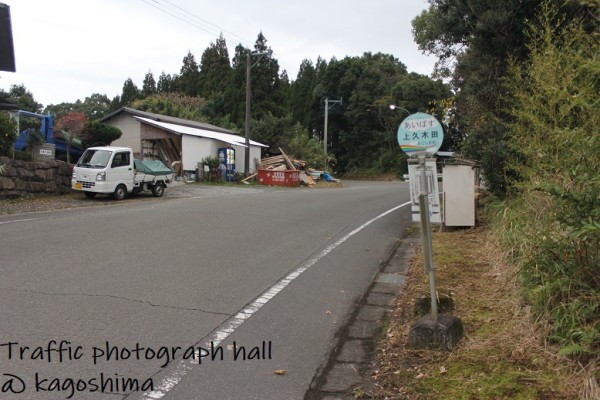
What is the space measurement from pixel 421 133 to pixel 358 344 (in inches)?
96.0

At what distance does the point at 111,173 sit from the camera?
17.0 metres

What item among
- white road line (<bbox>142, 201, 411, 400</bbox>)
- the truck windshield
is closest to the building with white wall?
the truck windshield

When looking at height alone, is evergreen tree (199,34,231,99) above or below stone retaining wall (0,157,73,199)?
above

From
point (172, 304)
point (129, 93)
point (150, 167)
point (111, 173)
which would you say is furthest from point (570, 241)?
point (129, 93)

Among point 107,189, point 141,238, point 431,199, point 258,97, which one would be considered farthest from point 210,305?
point 258,97

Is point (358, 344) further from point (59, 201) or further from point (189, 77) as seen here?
point (189, 77)

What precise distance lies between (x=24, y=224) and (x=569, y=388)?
35.4ft

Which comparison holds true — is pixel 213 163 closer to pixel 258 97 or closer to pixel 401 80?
pixel 258 97

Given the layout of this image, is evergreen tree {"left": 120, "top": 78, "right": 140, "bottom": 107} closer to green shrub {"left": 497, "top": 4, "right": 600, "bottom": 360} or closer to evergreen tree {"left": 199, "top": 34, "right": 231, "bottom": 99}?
evergreen tree {"left": 199, "top": 34, "right": 231, "bottom": 99}

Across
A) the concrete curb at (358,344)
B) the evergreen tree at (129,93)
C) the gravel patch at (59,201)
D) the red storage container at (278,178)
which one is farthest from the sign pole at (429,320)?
the evergreen tree at (129,93)

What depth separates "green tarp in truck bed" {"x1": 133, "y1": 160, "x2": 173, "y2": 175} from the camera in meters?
18.5

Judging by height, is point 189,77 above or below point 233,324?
above

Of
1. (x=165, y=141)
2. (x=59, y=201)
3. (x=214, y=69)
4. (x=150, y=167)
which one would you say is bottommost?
(x=59, y=201)

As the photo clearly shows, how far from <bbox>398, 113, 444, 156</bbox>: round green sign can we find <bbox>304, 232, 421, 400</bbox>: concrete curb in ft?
6.17
